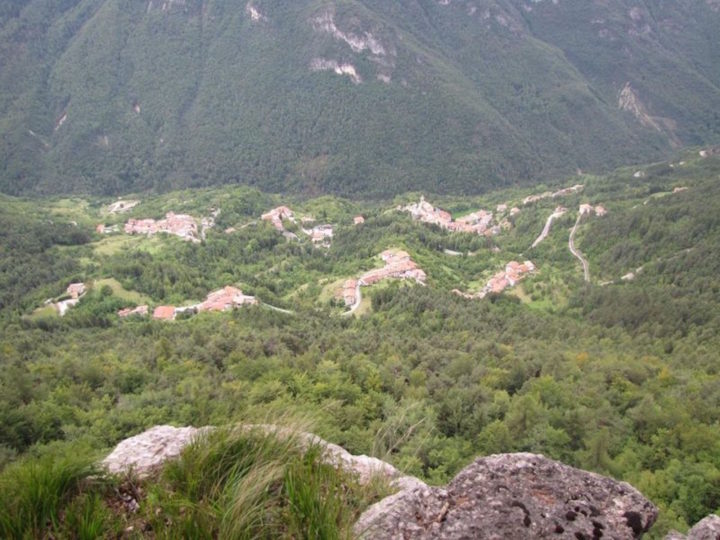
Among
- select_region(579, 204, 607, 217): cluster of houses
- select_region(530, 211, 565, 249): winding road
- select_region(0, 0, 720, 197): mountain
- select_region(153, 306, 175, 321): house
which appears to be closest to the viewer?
Result: select_region(153, 306, 175, 321): house

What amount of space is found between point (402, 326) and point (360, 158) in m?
118

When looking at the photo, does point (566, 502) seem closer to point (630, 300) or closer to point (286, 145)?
point (630, 300)

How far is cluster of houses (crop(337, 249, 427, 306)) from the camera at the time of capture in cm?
5991

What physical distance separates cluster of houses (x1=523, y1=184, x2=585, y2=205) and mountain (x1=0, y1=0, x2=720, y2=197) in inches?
1431

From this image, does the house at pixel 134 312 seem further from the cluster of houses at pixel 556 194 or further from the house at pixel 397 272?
the cluster of houses at pixel 556 194

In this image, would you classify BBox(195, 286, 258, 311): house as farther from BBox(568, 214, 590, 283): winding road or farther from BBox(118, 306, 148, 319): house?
BBox(568, 214, 590, 283): winding road

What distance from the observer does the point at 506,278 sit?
68688 millimetres

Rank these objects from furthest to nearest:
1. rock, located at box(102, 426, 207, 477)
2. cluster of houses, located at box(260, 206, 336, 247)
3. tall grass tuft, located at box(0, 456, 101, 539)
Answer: cluster of houses, located at box(260, 206, 336, 247)
rock, located at box(102, 426, 207, 477)
tall grass tuft, located at box(0, 456, 101, 539)

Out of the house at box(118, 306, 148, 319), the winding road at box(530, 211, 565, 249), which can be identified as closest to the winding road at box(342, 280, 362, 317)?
the house at box(118, 306, 148, 319)

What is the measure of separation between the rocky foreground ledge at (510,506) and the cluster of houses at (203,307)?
159 ft

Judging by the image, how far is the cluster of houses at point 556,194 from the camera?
355 feet

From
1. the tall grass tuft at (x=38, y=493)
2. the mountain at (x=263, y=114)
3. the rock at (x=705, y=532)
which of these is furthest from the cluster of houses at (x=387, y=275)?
the mountain at (x=263, y=114)

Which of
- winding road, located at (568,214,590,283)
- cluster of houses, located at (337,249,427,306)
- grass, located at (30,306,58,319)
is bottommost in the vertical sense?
grass, located at (30,306,58,319)

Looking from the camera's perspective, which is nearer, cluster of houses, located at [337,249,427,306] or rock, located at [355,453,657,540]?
rock, located at [355,453,657,540]
